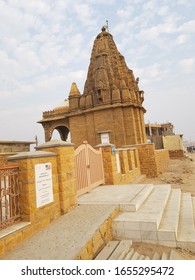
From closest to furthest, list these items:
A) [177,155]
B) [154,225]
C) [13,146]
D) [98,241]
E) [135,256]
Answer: [135,256] → [98,241] → [154,225] → [13,146] → [177,155]

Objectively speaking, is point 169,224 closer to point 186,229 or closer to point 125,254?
point 186,229

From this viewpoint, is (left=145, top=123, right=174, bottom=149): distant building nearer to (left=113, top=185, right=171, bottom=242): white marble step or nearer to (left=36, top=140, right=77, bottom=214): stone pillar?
(left=36, top=140, right=77, bottom=214): stone pillar

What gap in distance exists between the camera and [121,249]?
4.03 metres

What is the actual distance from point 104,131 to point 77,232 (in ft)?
51.6

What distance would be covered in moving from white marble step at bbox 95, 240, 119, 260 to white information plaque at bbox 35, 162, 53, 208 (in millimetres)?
1604

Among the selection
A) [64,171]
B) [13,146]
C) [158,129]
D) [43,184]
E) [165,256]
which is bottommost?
[165,256]

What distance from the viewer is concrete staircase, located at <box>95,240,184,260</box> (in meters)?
3.71

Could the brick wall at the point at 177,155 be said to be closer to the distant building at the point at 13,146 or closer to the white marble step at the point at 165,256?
the distant building at the point at 13,146

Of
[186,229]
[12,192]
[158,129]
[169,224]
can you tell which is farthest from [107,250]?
[158,129]

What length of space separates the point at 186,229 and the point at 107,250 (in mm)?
2057

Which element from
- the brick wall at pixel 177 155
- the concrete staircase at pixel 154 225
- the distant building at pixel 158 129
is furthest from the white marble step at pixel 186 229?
the distant building at pixel 158 129

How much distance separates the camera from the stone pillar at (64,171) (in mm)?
5195

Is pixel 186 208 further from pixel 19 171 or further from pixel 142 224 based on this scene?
pixel 19 171

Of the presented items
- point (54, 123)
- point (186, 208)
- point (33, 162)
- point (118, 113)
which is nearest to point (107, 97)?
point (118, 113)
